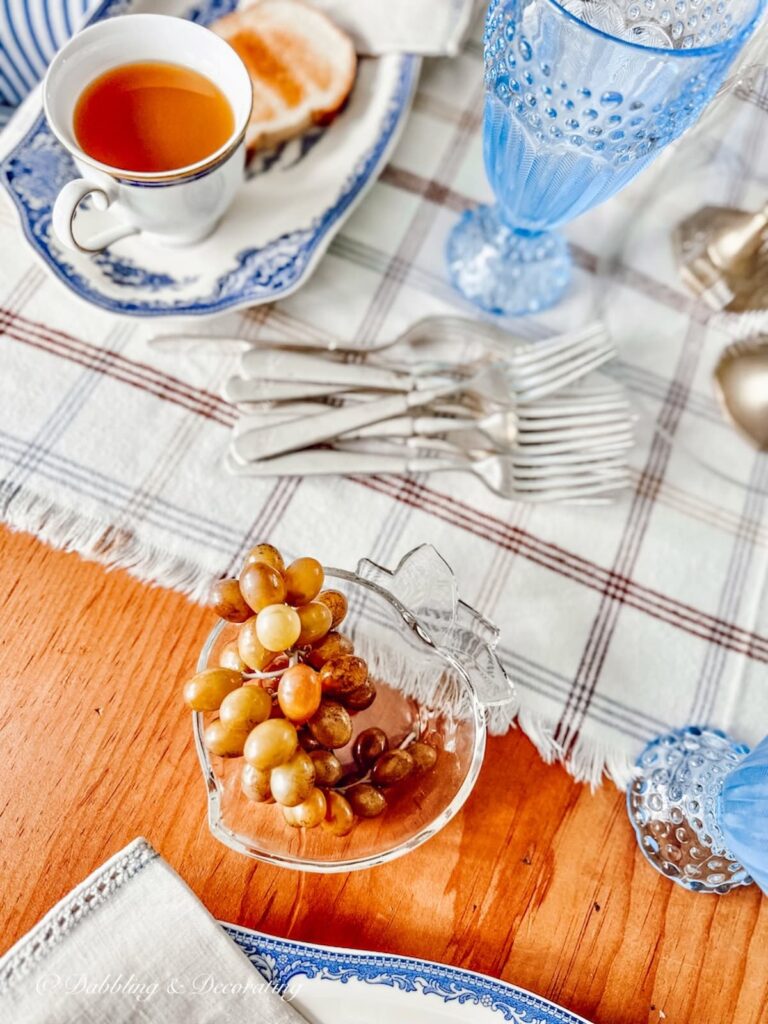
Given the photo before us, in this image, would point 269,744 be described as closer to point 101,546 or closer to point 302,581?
point 302,581

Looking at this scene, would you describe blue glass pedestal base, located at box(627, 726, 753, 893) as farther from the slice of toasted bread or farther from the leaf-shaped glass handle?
the slice of toasted bread

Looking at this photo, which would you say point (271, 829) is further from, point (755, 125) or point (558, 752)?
point (755, 125)

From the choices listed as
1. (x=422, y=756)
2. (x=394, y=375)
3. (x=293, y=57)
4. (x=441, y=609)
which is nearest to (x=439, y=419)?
(x=394, y=375)

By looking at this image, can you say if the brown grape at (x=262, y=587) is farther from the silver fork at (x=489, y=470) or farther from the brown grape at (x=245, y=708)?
the silver fork at (x=489, y=470)

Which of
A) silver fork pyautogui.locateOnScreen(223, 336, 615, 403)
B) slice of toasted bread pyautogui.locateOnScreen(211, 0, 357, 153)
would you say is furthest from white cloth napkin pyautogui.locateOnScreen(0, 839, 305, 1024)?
slice of toasted bread pyautogui.locateOnScreen(211, 0, 357, 153)

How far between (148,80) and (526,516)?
455 mm

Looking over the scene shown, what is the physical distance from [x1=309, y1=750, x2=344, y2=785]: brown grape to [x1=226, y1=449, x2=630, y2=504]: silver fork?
230 millimetres

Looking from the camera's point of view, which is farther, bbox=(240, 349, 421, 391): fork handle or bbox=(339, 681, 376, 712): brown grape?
bbox=(240, 349, 421, 391): fork handle

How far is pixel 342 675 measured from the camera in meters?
0.52

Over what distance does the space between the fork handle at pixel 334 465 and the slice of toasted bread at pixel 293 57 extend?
0.99 ft

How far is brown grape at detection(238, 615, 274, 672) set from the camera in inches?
20.2

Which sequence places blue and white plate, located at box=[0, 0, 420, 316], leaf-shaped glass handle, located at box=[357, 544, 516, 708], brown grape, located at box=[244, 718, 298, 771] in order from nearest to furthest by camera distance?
brown grape, located at box=[244, 718, 298, 771], leaf-shaped glass handle, located at box=[357, 544, 516, 708], blue and white plate, located at box=[0, 0, 420, 316]

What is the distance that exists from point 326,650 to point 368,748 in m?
0.08

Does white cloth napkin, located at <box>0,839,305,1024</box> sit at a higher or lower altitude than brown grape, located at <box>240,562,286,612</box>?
lower
